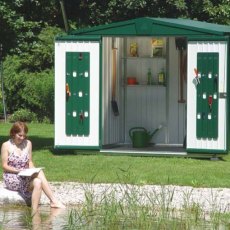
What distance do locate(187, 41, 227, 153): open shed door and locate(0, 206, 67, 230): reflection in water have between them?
581 centimetres

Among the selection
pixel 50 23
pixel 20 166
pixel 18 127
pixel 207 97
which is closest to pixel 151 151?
pixel 207 97

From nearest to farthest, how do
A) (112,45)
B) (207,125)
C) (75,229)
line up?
(75,229), (207,125), (112,45)

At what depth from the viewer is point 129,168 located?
16.1 m

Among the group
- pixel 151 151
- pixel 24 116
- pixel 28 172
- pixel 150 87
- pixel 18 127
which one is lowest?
pixel 151 151

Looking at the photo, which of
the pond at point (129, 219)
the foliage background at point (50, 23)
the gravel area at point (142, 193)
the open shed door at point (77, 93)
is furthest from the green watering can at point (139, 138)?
the foliage background at point (50, 23)

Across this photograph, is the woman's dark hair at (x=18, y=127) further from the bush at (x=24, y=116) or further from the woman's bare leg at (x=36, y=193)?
the bush at (x=24, y=116)

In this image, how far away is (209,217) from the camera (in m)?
11.0

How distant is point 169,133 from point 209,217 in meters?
9.71

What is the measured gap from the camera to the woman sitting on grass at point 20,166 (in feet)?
40.9

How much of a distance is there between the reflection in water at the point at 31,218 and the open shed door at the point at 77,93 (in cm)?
581

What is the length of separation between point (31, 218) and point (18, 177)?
1.41 m

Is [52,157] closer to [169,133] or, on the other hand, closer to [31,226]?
[169,133]

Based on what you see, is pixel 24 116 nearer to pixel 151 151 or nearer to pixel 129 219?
pixel 151 151

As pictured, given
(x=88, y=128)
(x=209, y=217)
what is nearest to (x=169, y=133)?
(x=88, y=128)
